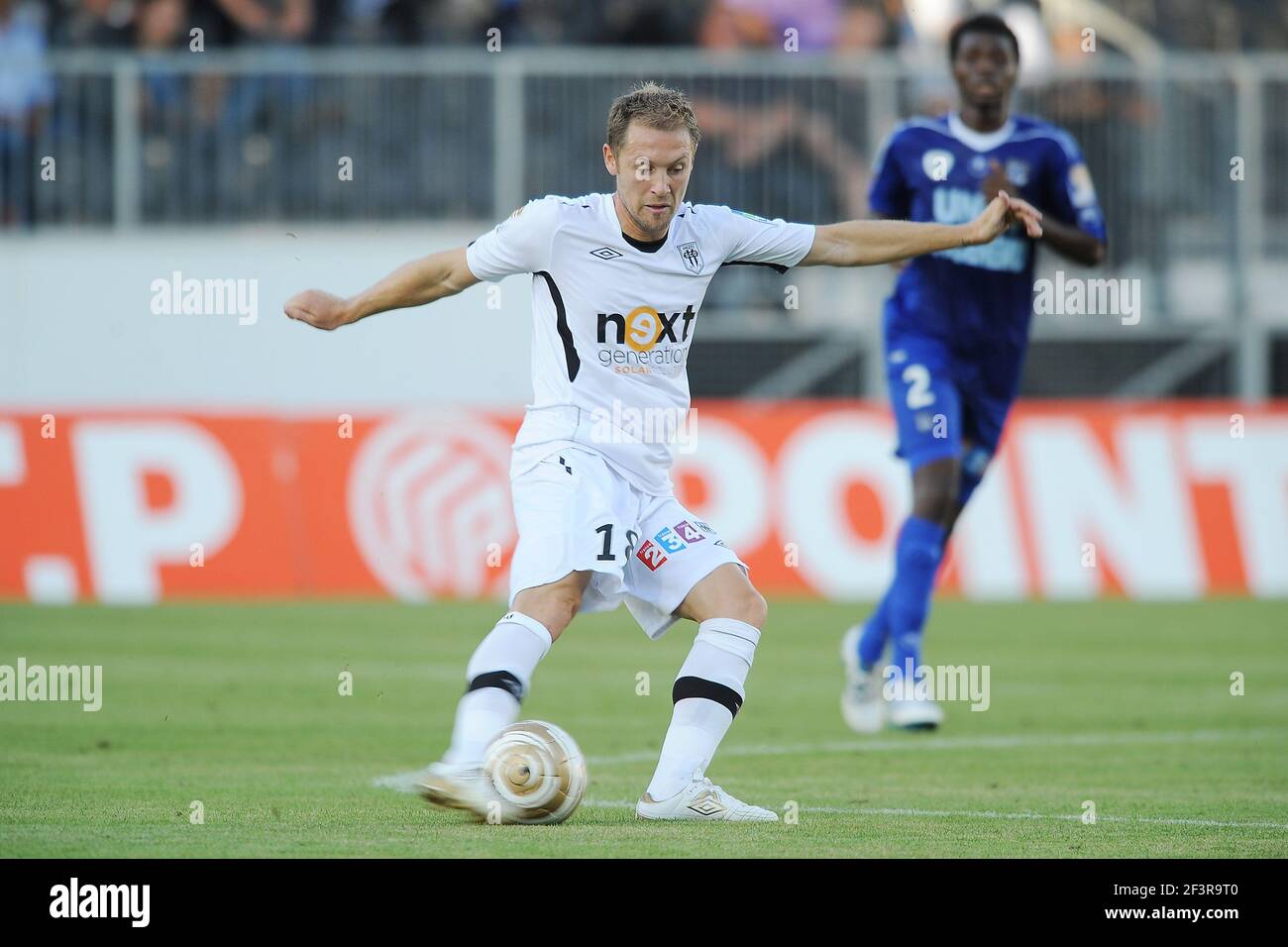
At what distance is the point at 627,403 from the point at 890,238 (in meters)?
1.05

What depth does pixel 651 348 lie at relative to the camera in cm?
670

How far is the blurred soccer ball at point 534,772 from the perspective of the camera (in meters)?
6.07

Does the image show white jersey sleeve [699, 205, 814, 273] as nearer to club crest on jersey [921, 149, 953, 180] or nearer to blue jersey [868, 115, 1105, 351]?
blue jersey [868, 115, 1105, 351]

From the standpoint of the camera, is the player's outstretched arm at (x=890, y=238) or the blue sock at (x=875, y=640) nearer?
the player's outstretched arm at (x=890, y=238)

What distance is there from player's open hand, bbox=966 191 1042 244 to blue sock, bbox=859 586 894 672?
2.96m

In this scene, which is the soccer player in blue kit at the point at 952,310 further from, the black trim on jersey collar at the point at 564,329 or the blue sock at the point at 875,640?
the black trim on jersey collar at the point at 564,329

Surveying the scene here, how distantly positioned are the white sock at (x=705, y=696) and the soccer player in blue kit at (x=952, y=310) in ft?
9.47

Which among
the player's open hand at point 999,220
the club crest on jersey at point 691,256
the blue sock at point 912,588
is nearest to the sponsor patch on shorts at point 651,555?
the club crest on jersey at point 691,256

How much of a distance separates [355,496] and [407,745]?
24.8ft

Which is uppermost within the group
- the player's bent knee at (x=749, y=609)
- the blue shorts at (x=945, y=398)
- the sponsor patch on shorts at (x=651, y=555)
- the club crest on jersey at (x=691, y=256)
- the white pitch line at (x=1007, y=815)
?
the club crest on jersey at (x=691, y=256)

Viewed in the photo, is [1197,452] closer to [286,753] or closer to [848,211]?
[848,211]

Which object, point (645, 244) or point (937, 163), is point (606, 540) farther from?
point (937, 163)

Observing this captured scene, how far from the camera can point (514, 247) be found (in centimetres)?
655

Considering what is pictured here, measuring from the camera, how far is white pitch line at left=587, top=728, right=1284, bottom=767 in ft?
28.1
